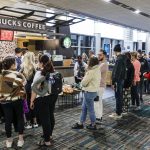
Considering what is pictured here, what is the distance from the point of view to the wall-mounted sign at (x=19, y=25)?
Result: 557 cm

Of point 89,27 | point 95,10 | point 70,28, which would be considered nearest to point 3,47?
point 95,10

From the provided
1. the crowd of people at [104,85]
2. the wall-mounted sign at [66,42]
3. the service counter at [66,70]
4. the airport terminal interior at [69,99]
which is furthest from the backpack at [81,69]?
the wall-mounted sign at [66,42]

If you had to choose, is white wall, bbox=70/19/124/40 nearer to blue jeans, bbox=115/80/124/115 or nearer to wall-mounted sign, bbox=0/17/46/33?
wall-mounted sign, bbox=0/17/46/33

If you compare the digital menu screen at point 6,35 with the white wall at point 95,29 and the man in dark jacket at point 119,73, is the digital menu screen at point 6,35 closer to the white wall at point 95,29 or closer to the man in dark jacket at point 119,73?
the man in dark jacket at point 119,73

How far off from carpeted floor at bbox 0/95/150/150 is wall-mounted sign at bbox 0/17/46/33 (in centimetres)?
215

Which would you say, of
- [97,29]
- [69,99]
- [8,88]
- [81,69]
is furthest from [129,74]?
[97,29]

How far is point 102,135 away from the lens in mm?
4609

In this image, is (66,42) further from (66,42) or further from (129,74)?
(129,74)

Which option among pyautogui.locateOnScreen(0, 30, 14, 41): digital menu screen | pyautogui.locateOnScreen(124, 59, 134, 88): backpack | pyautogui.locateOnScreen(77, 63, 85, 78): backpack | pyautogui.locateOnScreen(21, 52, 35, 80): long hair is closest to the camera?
pyautogui.locateOnScreen(21, 52, 35, 80): long hair

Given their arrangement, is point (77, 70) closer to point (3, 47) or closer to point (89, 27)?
point (3, 47)

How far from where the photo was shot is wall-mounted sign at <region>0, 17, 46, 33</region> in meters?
5.57

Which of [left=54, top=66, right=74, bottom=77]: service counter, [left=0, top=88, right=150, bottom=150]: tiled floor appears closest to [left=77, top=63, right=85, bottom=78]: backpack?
[left=54, top=66, right=74, bottom=77]: service counter

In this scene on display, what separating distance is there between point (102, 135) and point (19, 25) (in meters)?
3.13

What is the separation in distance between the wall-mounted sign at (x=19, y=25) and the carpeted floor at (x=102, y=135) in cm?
215
